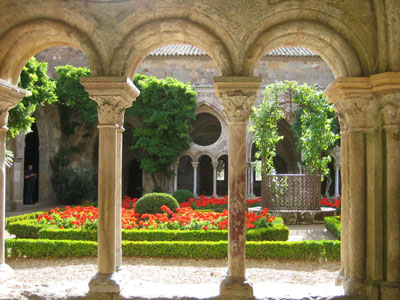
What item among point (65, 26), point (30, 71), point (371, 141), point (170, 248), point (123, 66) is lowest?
point (170, 248)

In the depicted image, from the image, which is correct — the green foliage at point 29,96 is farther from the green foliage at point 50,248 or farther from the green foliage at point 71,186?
the green foliage at point 71,186

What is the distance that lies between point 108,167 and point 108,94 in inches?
30.5

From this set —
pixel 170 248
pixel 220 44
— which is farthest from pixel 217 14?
pixel 170 248

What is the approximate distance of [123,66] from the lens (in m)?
4.11

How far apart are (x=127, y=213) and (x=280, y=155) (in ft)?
44.9

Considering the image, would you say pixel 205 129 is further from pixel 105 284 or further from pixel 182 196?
pixel 105 284

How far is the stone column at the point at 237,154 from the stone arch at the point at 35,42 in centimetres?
140

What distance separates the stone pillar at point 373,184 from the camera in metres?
3.86

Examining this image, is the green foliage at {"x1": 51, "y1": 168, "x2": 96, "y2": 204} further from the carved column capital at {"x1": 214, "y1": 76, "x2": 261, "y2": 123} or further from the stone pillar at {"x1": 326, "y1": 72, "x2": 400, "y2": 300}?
the stone pillar at {"x1": 326, "y1": 72, "x2": 400, "y2": 300}

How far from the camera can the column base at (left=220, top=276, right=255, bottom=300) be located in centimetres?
380

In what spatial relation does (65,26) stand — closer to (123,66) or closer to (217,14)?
(123,66)

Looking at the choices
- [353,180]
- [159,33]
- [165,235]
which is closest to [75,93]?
[165,235]

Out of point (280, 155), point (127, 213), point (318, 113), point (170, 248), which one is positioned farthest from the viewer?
point (280, 155)

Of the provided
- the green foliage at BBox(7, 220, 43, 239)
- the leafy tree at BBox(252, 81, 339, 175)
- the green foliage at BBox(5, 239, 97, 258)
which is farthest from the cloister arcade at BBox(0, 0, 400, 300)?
the leafy tree at BBox(252, 81, 339, 175)
